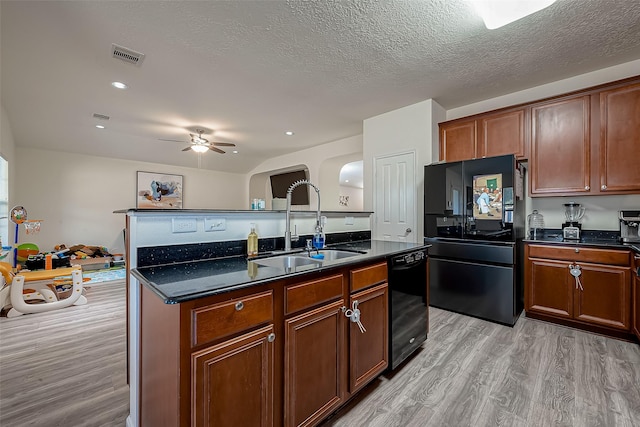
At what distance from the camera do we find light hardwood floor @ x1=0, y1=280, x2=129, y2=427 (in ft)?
5.27

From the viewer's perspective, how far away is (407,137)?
368 centimetres

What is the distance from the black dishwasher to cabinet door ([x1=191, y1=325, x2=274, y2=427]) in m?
1.00

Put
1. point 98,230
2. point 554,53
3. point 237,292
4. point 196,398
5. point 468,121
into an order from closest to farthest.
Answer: point 196,398
point 237,292
point 554,53
point 468,121
point 98,230

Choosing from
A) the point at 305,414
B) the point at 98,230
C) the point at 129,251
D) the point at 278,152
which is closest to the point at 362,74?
the point at 129,251

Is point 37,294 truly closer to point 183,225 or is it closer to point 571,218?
point 183,225

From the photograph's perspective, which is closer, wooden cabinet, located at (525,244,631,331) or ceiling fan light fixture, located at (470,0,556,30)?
Result: ceiling fan light fixture, located at (470,0,556,30)

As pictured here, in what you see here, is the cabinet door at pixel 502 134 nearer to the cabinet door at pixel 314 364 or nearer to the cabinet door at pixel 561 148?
the cabinet door at pixel 561 148

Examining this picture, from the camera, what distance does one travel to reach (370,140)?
4109mm

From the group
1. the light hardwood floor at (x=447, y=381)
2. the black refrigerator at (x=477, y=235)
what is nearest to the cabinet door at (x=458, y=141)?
the black refrigerator at (x=477, y=235)

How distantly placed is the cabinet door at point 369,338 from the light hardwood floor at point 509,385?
0.17 m

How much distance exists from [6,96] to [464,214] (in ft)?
19.0

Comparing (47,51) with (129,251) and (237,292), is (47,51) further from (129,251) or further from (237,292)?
(237,292)

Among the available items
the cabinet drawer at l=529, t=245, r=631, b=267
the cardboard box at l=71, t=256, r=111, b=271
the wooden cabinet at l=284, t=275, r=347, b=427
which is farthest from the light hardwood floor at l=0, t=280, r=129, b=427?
the cabinet drawer at l=529, t=245, r=631, b=267

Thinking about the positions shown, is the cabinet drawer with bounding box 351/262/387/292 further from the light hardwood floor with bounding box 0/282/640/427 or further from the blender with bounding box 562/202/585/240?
the blender with bounding box 562/202/585/240
